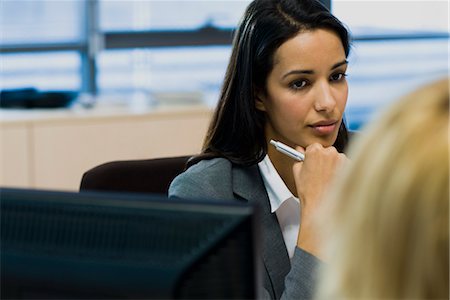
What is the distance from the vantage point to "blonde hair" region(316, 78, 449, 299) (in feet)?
2.43

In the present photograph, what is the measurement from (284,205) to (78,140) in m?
2.29

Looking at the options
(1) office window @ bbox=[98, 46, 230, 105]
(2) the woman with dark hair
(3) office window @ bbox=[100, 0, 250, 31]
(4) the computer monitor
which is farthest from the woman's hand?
(3) office window @ bbox=[100, 0, 250, 31]

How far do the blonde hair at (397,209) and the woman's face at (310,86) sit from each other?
1.26m

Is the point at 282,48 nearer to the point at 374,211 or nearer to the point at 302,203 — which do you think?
the point at 302,203

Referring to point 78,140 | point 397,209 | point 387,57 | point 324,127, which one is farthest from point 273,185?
point 387,57

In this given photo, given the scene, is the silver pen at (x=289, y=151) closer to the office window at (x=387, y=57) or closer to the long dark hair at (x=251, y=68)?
the long dark hair at (x=251, y=68)

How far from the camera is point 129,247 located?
0.92 meters

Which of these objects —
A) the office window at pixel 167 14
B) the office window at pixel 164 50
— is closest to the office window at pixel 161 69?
the office window at pixel 164 50

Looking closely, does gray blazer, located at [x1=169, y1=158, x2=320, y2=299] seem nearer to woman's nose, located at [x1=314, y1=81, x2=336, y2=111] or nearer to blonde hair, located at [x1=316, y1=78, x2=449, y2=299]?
woman's nose, located at [x1=314, y1=81, x2=336, y2=111]

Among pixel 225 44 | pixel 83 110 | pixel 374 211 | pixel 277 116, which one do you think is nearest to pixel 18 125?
pixel 83 110

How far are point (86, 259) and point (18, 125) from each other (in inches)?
127

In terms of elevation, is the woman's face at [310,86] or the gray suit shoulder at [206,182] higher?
the woman's face at [310,86]

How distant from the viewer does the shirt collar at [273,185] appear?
202cm

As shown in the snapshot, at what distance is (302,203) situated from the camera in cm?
192
